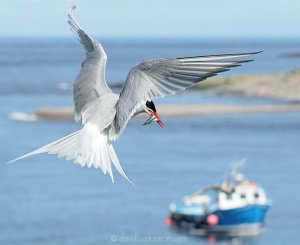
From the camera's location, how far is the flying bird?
3180 millimetres

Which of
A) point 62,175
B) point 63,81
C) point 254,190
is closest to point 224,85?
point 63,81

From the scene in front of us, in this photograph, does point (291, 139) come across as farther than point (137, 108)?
Yes

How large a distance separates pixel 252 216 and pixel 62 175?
29.9 ft

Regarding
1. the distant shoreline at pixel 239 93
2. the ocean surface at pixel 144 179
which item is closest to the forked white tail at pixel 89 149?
the ocean surface at pixel 144 179

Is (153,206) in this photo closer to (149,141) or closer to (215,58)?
(149,141)

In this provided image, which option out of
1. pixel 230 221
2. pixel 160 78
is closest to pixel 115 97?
pixel 160 78

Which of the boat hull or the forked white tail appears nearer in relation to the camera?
the forked white tail

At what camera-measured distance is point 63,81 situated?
92.8 meters

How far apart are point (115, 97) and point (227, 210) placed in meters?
33.2

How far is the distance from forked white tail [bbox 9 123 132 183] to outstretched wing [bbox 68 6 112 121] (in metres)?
0.09

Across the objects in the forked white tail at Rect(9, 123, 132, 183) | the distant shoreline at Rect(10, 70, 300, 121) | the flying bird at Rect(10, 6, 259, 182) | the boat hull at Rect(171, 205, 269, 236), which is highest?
the flying bird at Rect(10, 6, 259, 182)

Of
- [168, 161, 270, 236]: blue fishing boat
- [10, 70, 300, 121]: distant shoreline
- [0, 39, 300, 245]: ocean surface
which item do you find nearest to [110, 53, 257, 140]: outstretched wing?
[0, 39, 300, 245]: ocean surface

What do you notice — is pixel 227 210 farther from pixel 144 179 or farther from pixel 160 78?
pixel 160 78

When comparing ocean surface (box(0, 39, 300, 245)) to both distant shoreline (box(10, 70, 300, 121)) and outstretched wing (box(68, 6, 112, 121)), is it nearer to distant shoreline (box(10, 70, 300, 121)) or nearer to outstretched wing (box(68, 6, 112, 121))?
distant shoreline (box(10, 70, 300, 121))
